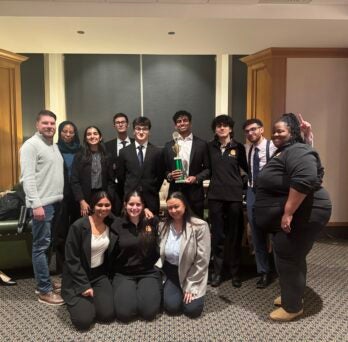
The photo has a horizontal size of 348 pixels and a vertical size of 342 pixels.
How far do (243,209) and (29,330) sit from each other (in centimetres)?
188

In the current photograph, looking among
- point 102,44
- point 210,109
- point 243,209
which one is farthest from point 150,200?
point 210,109

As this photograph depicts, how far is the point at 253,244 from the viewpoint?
10.1ft

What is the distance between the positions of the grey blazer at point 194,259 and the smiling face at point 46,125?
4.14 ft

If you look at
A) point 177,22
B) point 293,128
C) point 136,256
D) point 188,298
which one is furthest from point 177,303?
point 177,22

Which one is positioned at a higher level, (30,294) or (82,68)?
(82,68)

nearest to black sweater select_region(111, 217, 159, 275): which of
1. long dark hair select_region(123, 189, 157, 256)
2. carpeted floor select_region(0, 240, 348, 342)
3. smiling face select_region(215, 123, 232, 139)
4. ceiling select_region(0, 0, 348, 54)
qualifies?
long dark hair select_region(123, 189, 157, 256)

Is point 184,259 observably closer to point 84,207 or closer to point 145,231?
point 145,231

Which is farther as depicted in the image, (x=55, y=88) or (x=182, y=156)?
(x=55, y=88)

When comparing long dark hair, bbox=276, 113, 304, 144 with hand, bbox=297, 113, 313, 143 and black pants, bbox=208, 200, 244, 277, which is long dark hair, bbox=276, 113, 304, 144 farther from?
black pants, bbox=208, 200, 244, 277

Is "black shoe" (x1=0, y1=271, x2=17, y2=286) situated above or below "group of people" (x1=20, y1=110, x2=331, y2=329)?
below

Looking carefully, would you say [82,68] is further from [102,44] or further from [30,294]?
[30,294]

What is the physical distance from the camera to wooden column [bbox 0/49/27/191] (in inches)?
163

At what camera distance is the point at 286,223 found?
90.4 inches

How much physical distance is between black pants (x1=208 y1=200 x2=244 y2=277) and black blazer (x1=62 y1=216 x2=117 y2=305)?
1057mm
